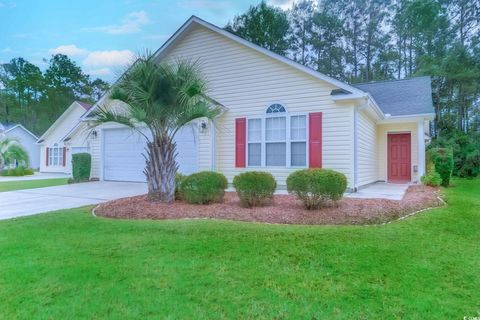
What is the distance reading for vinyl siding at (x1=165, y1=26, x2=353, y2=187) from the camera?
9.21 m

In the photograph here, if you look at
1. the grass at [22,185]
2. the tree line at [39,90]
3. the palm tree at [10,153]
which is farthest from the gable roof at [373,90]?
the tree line at [39,90]

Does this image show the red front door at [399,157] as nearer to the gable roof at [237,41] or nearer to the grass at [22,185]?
the gable roof at [237,41]

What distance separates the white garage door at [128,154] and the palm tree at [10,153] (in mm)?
14506

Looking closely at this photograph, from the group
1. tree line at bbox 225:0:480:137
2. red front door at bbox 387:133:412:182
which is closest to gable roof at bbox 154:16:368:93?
red front door at bbox 387:133:412:182

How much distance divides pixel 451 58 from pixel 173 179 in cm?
2316

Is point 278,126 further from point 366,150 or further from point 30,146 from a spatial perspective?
point 30,146

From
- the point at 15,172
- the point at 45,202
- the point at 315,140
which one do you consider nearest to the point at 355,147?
the point at 315,140

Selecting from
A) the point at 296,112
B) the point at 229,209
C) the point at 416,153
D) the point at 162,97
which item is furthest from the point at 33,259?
the point at 416,153

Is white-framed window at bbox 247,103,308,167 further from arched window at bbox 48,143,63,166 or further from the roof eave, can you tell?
arched window at bbox 48,143,63,166

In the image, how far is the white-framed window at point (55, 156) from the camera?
79.8ft

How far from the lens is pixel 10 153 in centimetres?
2283

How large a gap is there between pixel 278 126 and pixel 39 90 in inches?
1762

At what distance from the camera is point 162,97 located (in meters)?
7.01

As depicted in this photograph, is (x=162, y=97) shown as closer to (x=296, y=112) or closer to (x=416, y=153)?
(x=296, y=112)
